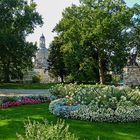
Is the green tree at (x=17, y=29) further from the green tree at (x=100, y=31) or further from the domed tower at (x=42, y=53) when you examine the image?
the domed tower at (x=42, y=53)

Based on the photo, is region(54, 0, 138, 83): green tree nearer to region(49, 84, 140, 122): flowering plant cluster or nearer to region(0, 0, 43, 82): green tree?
region(0, 0, 43, 82): green tree

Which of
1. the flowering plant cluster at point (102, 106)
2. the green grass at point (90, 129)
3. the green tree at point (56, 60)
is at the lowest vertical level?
the green grass at point (90, 129)

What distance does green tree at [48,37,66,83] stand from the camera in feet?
222

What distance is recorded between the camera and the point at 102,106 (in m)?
14.8

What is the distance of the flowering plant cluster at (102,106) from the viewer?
559 inches

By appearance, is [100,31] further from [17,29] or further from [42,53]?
[42,53]

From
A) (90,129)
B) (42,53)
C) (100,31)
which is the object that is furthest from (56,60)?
(42,53)

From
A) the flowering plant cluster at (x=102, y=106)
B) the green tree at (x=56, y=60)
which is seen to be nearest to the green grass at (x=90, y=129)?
the flowering plant cluster at (x=102, y=106)

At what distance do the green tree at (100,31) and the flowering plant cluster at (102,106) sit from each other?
4108cm

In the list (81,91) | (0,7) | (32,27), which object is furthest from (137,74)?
(81,91)

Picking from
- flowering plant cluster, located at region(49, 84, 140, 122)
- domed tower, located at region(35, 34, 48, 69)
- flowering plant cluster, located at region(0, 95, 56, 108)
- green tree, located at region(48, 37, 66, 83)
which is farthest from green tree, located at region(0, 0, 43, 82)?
domed tower, located at region(35, 34, 48, 69)

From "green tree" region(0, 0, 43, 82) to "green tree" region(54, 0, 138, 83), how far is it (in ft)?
28.0

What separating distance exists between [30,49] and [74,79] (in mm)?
15501

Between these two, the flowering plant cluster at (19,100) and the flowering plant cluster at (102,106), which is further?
the flowering plant cluster at (19,100)
